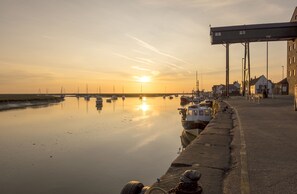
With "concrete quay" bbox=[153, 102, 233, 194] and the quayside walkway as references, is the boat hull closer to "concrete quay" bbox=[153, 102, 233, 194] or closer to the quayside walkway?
the quayside walkway

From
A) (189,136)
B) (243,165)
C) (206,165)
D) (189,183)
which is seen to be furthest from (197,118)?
(189,183)

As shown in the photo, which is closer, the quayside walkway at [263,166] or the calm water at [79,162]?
the quayside walkway at [263,166]

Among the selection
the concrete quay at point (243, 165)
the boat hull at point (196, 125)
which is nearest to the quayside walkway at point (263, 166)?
the concrete quay at point (243, 165)

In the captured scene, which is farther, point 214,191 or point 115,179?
point 115,179

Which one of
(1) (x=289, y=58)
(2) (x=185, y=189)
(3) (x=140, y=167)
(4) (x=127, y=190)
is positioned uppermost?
(1) (x=289, y=58)

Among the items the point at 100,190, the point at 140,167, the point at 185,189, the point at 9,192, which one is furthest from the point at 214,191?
the point at 140,167

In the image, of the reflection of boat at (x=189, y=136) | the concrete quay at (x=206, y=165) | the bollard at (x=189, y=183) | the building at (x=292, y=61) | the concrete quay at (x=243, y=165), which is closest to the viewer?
the bollard at (x=189, y=183)

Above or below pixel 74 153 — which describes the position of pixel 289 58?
above

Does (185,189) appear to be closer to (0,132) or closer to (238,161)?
(238,161)

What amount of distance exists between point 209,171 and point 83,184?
1027 cm

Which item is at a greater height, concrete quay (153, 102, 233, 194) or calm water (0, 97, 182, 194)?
concrete quay (153, 102, 233, 194)

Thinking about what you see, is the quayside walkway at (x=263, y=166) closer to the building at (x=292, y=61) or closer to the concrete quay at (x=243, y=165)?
the concrete quay at (x=243, y=165)

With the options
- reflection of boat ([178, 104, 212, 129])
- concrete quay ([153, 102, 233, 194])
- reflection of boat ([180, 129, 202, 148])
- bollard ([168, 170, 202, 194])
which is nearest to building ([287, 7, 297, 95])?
reflection of boat ([178, 104, 212, 129])

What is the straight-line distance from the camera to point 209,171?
780 cm
